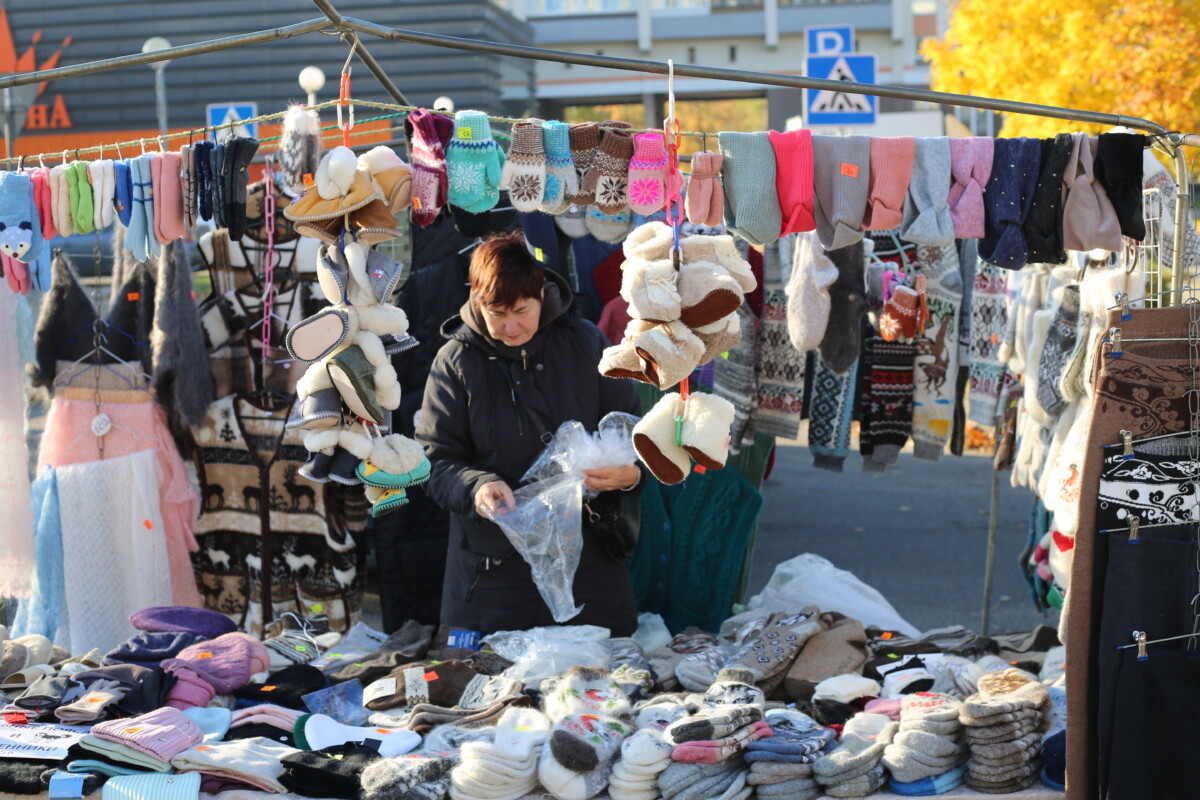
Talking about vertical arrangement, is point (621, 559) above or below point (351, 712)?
above

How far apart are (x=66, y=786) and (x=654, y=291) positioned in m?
1.68

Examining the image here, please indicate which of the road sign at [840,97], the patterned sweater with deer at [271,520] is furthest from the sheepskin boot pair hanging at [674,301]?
the road sign at [840,97]

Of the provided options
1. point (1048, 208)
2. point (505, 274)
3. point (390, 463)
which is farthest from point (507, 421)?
point (1048, 208)

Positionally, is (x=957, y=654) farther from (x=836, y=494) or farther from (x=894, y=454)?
(x=836, y=494)

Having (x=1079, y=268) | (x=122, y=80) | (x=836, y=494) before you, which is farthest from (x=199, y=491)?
(x=122, y=80)

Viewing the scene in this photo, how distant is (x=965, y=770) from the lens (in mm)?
2596

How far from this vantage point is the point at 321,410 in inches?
105

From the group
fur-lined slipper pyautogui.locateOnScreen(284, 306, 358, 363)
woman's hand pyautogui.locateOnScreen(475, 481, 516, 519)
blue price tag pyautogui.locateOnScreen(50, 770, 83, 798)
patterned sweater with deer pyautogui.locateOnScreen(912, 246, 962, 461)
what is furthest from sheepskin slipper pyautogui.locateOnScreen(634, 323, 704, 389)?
patterned sweater with deer pyautogui.locateOnScreen(912, 246, 962, 461)

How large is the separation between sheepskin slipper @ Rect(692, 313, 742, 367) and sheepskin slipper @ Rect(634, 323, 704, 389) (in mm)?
42

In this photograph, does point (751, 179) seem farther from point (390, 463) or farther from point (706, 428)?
point (390, 463)

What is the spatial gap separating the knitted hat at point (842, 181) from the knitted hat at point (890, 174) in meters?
0.02

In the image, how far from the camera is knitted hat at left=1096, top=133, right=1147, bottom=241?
8.70 ft

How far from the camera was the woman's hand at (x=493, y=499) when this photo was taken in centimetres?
312

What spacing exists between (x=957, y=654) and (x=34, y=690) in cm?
250
